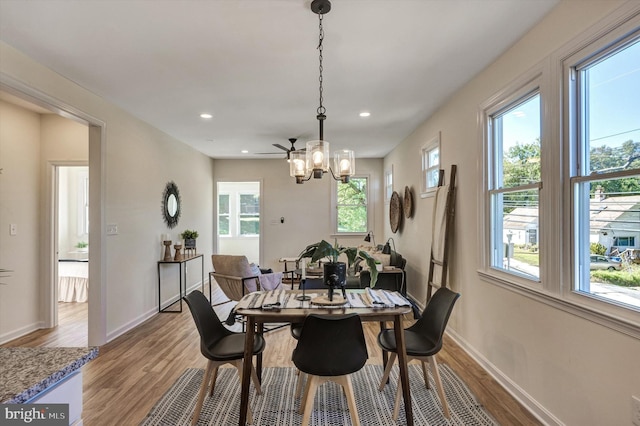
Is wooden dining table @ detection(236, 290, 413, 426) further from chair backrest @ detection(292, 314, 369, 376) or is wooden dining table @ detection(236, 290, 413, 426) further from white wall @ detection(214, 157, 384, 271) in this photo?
white wall @ detection(214, 157, 384, 271)

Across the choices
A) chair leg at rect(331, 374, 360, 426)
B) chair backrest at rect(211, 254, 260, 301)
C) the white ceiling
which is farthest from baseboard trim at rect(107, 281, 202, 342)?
chair leg at rect(331, 374, 360, 426)

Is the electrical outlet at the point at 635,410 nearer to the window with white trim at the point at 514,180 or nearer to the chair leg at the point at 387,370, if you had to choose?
the window with white trim at the point at 514,180

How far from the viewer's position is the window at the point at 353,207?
23.0ft

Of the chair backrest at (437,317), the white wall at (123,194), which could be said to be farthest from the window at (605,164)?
the white wall at (123,194)

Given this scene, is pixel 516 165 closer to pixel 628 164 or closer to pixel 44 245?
pixel 628 164

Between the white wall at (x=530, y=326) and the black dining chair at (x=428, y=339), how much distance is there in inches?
22.5

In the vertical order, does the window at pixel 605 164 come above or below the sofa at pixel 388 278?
above

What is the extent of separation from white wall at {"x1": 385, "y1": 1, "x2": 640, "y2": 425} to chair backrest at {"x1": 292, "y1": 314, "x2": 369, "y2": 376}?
1.22 meters

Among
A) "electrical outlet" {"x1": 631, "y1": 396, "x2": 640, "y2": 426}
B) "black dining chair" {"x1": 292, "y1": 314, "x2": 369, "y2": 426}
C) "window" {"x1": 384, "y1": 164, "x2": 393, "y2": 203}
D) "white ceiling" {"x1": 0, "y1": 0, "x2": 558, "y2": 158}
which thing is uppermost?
"white ceiling" {"x1": 0, "y1": 0, "x2": 558, "y2": 158}

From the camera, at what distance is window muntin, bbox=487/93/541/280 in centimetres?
225

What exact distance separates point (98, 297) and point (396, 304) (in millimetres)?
3089

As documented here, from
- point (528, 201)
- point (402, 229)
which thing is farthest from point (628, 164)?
point (402, 229)

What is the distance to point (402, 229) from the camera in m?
5.57

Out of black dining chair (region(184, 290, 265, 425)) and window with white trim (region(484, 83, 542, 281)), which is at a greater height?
window with white trim (region(484, 83, 542, 281))
